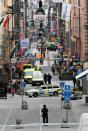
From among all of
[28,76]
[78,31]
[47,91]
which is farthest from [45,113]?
[78,31]

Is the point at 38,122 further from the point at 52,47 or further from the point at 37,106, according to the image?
the point at 52,47

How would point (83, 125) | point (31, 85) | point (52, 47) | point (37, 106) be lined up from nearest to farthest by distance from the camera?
point (83, 125) < point (37, 106) < point (31, 85) < point (52, 47)

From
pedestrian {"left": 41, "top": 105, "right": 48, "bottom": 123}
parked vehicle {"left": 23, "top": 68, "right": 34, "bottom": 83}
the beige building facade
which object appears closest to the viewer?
pedestrian {"left": 41, "top": 105, "right": 48, "bottom": 123}

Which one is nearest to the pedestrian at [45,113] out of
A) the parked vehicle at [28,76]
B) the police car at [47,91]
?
the police car at [47,91]

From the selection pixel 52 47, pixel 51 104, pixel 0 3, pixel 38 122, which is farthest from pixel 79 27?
pixel 38 122

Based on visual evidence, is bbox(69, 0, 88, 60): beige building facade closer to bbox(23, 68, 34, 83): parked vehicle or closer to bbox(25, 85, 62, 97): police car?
bbox(23, 68, 34, 83): parked vehicle

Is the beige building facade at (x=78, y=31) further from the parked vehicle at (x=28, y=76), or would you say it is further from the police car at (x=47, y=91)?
the police car at (x=47, y=91)

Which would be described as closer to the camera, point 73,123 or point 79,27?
point 73,123

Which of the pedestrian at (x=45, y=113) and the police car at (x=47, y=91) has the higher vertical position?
the pedestrian at (x=45, y=113)

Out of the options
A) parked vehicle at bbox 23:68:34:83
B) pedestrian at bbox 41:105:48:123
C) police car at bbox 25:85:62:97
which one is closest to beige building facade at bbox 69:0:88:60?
parked vehicle at bbox 23:68:34:83

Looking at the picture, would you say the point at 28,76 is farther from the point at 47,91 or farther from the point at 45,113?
the point at 45,113

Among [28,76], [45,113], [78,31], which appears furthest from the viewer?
[78,31]

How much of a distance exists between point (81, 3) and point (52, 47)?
191ft

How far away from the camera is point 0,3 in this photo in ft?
276
